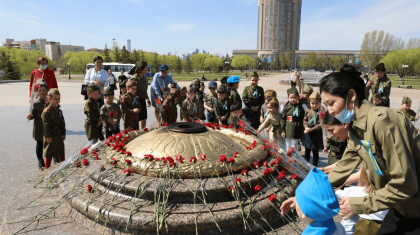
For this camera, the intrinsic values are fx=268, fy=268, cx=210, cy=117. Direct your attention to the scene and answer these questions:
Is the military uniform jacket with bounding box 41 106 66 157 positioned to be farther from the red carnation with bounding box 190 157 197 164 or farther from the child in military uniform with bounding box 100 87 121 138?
the red carnation with bounding box 190 157 197 164

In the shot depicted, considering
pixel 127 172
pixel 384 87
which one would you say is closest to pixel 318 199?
pixel 127 172

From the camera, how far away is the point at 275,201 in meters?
2.63

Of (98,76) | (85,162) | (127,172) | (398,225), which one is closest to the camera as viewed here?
(398,225)

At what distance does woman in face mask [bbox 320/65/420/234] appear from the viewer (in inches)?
58.9

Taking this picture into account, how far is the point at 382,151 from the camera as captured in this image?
1.59m

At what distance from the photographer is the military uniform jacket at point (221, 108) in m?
5.56

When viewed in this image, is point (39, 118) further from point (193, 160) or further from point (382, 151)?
point (382, 151)

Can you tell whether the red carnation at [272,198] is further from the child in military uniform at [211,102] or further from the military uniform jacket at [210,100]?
the military uniform jacket at [210,100]

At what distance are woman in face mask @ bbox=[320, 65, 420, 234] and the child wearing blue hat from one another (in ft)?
1.00

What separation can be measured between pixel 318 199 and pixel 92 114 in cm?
428

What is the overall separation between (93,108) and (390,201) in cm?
453

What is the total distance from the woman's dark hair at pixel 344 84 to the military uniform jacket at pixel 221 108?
3.76m

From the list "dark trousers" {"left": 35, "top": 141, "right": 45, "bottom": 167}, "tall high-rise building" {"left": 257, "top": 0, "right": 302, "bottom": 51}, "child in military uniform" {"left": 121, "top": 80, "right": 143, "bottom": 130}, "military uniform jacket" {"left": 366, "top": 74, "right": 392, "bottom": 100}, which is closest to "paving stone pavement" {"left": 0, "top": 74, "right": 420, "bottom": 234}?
"dark trousers" {"left": 35, "top": 141, "right": 45, "bottom": 167}

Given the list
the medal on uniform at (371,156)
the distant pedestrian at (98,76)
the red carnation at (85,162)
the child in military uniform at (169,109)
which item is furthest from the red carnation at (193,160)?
the distant pedestrian at (98,76)
